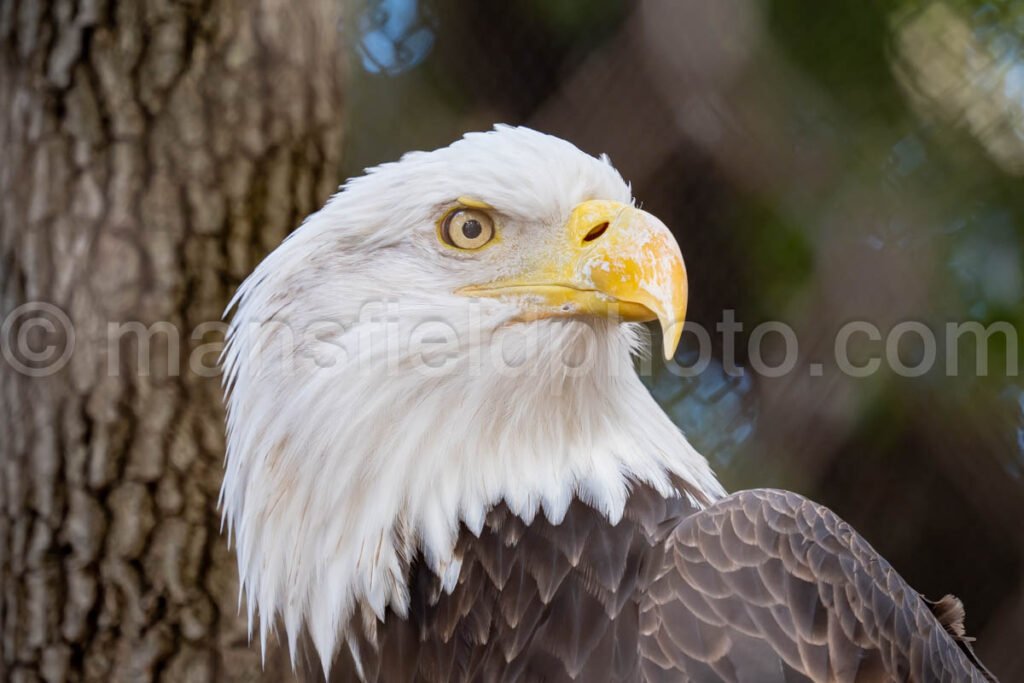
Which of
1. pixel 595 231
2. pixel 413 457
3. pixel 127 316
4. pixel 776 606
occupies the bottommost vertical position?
pixel 776 606

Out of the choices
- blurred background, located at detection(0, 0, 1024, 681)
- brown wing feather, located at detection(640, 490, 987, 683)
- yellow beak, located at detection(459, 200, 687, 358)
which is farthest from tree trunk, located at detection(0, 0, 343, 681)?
brown wing feather, located at detection(640, 490, 987, 683)

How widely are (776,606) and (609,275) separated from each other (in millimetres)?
410

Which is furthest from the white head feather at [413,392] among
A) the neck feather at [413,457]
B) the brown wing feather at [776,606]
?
the brown wing feather at [776,606]

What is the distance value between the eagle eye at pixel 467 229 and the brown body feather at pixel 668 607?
0.34 metres

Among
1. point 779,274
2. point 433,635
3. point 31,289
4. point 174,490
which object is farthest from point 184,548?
point 779,274

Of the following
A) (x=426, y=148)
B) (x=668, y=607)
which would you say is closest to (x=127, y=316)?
(x=426, y=148)

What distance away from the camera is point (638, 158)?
1712mm

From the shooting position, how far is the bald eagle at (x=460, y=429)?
1.25 metres

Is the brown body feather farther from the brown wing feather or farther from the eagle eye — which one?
the eagle eye

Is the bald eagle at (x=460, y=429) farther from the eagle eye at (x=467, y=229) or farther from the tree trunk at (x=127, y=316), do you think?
the tree trunk at (x=127, y=316)

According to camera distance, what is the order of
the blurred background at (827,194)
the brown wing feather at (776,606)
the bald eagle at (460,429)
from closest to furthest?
the brown wing feather at (776,606) → the bald eagle at (460,429) → the blurred background at (827,194)

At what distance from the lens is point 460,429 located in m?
1.32

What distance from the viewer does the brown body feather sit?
1.11 m

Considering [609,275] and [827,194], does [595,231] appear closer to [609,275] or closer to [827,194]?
[609,275]
